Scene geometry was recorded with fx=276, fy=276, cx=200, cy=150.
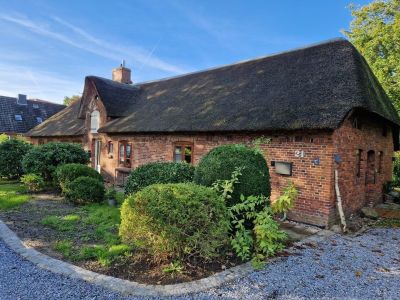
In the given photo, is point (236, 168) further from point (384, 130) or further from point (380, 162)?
point (384, 130)

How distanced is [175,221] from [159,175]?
405 centimetres

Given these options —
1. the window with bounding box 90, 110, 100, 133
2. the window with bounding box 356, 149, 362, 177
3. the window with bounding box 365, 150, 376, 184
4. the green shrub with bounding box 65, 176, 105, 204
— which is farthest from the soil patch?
the window with bounding box 90, 110, 100, 133

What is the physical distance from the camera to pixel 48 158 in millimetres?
11500

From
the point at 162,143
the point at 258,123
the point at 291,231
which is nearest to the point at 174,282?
the point at 291,231

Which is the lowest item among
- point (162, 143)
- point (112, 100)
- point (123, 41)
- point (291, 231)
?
point (291, 231)

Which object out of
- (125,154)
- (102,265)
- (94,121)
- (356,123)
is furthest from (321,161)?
(94,121)

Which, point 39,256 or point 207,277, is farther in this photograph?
point 39,256

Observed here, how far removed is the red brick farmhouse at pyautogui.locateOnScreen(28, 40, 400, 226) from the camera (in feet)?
25.9

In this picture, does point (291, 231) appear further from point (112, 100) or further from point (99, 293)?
point (112, 100)

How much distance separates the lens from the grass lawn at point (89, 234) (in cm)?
503

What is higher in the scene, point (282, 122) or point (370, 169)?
point (282, 122)

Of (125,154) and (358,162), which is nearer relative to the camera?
(358,162)

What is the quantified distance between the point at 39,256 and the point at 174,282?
2.54 metres

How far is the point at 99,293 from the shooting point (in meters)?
3.72
